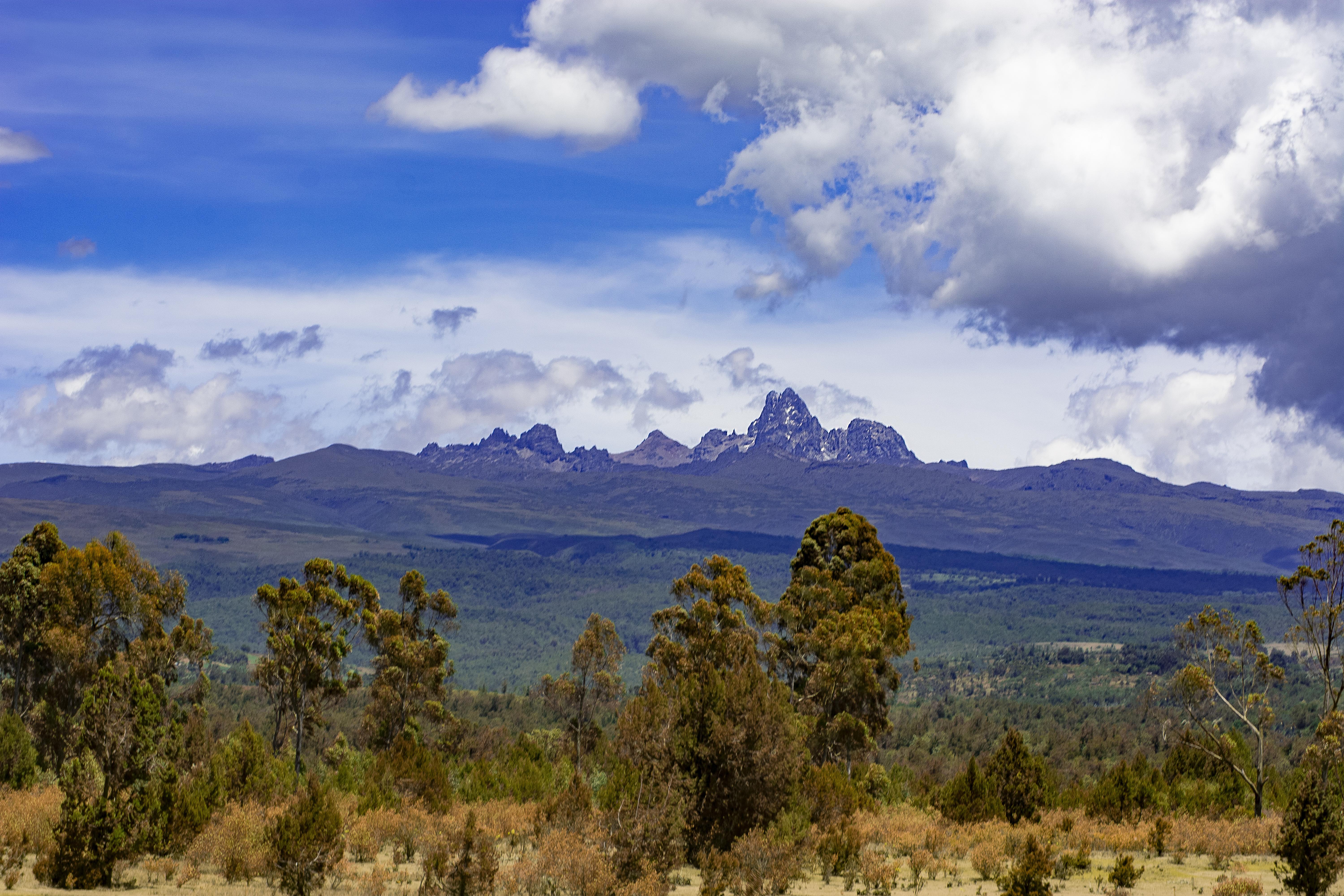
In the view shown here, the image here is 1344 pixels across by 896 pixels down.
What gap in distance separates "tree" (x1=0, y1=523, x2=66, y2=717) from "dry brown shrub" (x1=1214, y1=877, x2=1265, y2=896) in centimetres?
3313

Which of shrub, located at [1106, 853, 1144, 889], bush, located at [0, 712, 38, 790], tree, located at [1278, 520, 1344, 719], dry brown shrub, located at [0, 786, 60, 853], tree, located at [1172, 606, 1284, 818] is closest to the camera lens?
shrub, located at [1106, 853, 1144, 889]

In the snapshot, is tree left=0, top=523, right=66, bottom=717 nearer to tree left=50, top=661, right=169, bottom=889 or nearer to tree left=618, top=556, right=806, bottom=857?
tree left=50, top=661, right=169, bottom=889

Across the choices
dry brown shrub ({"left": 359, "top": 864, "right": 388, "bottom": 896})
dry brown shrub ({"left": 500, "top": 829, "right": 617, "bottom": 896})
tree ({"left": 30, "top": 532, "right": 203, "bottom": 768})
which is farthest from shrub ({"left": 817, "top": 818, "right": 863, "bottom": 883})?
tree ({"left": 30, "top": 532, "right": 203, "bottom": 768})

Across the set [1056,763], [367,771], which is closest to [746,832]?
[367,771]

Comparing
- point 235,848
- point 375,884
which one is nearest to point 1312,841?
point 375,884

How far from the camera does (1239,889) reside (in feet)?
69.9

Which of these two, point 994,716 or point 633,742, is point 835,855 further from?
point 994,716

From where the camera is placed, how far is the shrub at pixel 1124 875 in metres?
22.1

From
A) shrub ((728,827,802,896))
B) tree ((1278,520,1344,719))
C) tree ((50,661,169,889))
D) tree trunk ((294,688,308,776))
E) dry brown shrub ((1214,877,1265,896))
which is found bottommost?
tree trunk ((294,688,308,776))

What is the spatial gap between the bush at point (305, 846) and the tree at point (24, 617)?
20977 mm

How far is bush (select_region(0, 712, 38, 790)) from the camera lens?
1262 inches

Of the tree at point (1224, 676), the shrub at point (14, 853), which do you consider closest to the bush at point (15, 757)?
the shrub at point (14, 853)

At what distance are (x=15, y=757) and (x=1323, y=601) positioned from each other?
33771mm

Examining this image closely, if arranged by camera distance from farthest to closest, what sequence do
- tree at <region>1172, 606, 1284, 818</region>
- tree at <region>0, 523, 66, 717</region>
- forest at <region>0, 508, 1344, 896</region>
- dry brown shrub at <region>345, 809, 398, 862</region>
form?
tree at <region>0, 523, 66, 717</region> → tree at <region>1172, 606, 1284, 818</region> → dry brown shrub at <region>345, 809, 398, 862</region> → forest at <region>0, 508, 1344, 896</region>
